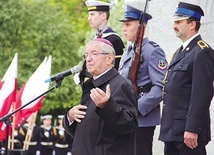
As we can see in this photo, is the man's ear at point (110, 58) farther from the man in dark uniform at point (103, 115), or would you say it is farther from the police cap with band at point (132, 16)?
the police cap with band at point (132, 16)

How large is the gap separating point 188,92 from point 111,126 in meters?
1.22

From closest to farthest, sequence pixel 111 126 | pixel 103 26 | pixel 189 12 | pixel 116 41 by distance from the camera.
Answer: pixel 111 126 → pixel 189 12 → pixel 116 41 → pixel 103 26

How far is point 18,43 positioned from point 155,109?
27.7 metres

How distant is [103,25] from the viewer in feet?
27.6

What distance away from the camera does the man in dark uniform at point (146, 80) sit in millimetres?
7730

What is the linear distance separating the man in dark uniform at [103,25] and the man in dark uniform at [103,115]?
6.33 feet

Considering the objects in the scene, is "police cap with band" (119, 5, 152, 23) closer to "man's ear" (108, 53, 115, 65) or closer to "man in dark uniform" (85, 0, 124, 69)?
"man in dark uniform" (85, 0, 124, 69)

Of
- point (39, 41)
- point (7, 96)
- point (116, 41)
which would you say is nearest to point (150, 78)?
point (116, 41)

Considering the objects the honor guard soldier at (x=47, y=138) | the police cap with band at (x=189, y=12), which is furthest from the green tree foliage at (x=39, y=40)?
the police cap with band at (x=189, y=12)

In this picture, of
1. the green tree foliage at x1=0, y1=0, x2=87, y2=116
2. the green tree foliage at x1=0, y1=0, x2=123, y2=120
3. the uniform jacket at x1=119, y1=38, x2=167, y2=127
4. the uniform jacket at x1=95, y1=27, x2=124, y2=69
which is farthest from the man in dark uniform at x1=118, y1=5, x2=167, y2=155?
the green tree foliage at x1=0, y1=0, x2=87, y2=116

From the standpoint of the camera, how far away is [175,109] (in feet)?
23.2

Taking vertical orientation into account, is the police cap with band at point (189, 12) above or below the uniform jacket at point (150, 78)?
above

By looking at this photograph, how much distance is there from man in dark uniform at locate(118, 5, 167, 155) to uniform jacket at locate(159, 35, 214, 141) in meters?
0.55

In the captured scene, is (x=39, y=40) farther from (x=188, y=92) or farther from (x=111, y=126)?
(x=111, y=126)
